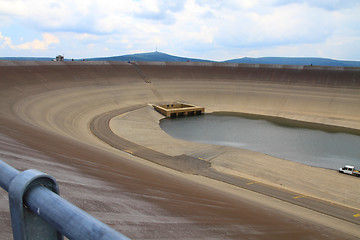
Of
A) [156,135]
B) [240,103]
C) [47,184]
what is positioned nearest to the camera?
[47,184]

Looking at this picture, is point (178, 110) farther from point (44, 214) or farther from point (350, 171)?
point (44, 214)

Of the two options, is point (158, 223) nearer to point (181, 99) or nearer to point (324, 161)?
point (324, 161)

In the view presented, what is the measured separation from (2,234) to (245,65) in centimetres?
6978

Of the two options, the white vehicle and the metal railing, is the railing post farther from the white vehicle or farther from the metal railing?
the white vehicle

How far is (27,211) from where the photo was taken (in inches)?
60.4

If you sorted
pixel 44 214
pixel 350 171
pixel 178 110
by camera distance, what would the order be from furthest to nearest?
pixel 178 110 < pixel 350 171 < pixel 44 214

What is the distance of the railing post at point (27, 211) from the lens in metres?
1.46

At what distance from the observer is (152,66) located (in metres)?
66.8

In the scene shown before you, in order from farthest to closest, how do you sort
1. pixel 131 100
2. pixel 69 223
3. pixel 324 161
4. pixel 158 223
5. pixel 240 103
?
pixel 240 103, pixel 131 100, pixel 324 161, pixel 158 223, pixel 69 223

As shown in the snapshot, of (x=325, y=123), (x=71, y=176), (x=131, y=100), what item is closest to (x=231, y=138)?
(x=325, y=123)

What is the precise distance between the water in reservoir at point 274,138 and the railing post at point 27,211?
28089 mm

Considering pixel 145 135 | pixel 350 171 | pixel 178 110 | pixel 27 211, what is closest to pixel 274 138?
pixel 350 171

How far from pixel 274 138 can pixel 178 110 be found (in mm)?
18482

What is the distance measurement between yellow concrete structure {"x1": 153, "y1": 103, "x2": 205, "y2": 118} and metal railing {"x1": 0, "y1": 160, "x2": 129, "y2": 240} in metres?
45.1
